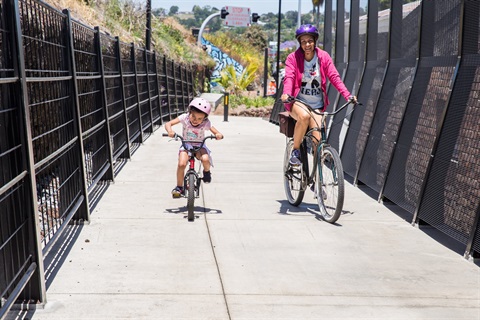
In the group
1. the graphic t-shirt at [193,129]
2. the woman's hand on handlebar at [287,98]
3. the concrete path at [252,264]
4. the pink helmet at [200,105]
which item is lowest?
the concrete path at [252,264]

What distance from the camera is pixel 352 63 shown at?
13109 mm

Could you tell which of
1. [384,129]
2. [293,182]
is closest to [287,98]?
[293,182]

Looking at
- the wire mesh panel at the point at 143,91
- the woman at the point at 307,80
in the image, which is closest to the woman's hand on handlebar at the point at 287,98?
the woman at the point at 307,80

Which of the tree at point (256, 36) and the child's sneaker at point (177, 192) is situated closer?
the child's sneaker at point (177, 192)

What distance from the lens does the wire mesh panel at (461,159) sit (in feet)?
22.2

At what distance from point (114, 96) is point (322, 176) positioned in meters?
4.68

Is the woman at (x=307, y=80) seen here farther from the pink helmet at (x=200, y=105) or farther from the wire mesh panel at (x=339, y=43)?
the wire mesh panel at (x=339, y=43)

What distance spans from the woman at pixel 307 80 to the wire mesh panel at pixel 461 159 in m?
1.46

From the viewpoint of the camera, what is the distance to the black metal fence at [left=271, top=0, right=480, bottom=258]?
701cm

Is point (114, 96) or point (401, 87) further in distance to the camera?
point (114, 96)

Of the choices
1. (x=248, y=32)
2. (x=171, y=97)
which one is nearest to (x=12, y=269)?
(x=171, y=97)

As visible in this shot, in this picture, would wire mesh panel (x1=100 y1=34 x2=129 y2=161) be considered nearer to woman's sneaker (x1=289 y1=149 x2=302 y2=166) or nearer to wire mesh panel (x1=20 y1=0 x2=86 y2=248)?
woman's sneaker (x1=289 y1=149 x2=302 y2=166)

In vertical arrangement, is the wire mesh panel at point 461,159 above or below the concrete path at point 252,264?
above

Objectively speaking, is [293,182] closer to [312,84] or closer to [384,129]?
[312,84]
